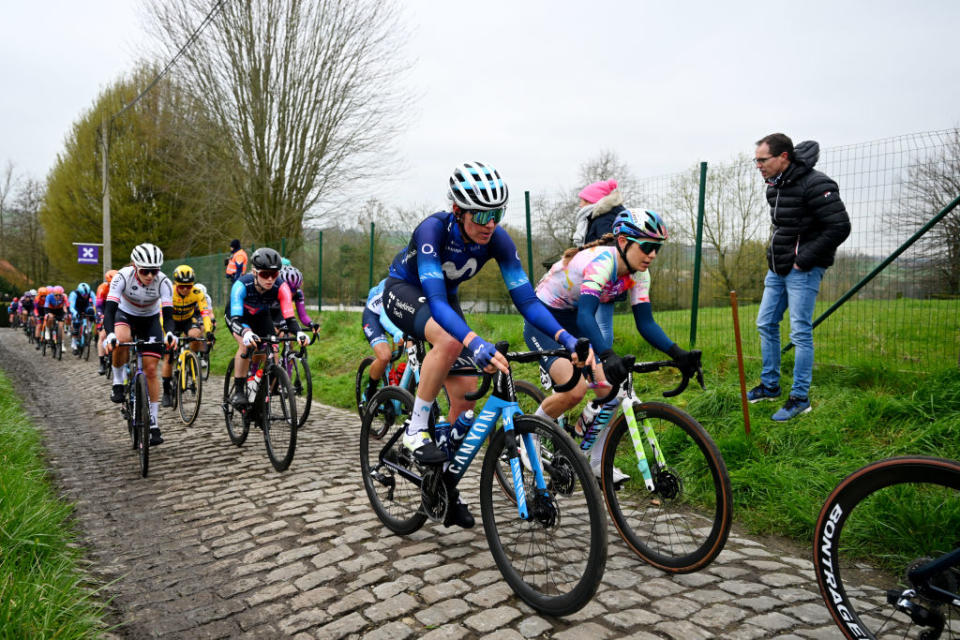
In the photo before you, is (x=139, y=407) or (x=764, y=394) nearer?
(x=764, y=394)

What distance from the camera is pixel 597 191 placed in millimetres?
5949

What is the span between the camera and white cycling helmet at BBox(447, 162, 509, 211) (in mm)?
3490

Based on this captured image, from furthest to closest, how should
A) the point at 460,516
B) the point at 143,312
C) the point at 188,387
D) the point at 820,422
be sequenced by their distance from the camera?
1. the point at 188,387
2. the point at 143,312
3. the point at 820,422
4. the point at 460,516

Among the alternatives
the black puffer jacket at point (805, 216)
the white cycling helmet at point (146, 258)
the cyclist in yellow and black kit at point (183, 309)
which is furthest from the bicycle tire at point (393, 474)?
the cyclist in yellow and black kit at point (183, 309)

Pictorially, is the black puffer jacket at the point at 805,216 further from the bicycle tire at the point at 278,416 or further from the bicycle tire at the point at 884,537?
the bicycle tire at the point at 278,416

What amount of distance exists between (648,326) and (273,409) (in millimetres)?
3686

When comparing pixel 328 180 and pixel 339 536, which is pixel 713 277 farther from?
pixel 328 180

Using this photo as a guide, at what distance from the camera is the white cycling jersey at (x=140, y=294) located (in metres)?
6.94

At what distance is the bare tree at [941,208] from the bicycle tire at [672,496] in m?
3.55

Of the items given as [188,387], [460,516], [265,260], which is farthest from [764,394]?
[188,387]

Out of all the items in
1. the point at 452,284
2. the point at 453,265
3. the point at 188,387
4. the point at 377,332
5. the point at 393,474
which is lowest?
the point at 188,387

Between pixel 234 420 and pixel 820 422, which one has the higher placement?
pixel 820 422

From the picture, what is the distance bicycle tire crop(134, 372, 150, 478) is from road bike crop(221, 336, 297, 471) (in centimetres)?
87

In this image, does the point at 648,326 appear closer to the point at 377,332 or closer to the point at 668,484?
the point at 668,484
